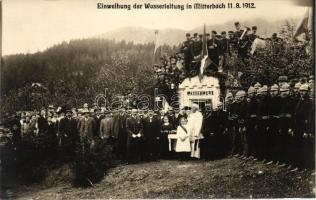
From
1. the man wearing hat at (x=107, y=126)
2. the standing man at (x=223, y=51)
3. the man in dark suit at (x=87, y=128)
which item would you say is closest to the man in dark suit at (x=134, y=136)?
the man wearing hat at (x=107, y=126)

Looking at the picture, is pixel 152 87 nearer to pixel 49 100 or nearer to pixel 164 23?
pixel 164 23

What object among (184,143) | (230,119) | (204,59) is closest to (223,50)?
(204,59)

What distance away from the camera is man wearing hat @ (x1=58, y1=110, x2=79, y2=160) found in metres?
7.77

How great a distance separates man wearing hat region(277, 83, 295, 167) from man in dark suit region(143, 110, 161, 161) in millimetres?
2138

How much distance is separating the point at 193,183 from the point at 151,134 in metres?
1.14

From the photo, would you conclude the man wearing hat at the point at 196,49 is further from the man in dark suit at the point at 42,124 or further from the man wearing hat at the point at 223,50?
the man in dark suit at the point at 42,124

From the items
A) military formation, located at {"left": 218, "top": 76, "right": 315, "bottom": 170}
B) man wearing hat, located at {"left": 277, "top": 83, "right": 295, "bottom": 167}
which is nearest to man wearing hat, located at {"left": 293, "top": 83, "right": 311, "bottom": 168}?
military formation, located at {"left": 218, "top": 76, "right": 315, "bottom": 170}

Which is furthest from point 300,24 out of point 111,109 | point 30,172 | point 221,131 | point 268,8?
point 30,172

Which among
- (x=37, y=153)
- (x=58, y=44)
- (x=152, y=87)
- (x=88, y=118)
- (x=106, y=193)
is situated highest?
(x=58, y=44)

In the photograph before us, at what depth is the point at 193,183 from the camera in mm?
7723

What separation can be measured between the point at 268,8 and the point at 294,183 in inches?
123

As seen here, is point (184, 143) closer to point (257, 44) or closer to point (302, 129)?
point (302, 129)

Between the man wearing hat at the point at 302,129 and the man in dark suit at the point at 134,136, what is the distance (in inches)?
108

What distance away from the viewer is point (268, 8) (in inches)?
307
